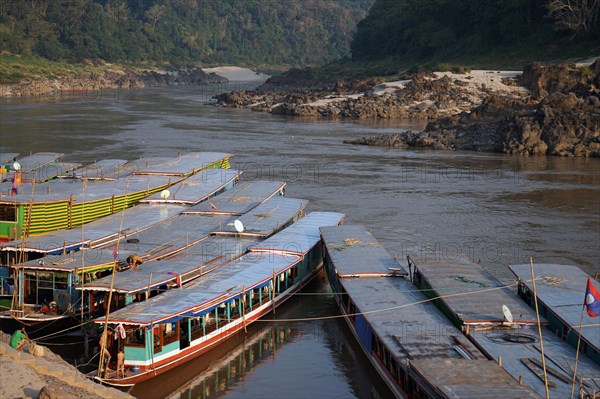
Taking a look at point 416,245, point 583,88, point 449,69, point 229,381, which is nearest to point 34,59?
point 449,69

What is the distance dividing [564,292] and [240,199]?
14.5 meters

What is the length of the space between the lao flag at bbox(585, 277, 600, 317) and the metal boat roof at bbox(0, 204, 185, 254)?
1429 cm

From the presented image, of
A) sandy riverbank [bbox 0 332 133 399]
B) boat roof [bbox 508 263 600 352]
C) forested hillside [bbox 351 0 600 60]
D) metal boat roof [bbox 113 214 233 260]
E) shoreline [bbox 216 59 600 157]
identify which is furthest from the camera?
forested hillside [bbox 351 0 600 60]

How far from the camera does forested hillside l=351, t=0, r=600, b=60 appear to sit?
86.8 meters

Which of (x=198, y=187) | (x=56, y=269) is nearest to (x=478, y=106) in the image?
(x=198, y=187)

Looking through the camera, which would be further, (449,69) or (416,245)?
(449,69)

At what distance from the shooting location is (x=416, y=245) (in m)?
31.7

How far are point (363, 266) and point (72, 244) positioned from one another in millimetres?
8453

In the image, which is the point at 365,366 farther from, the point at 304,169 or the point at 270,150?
the point at 270,150

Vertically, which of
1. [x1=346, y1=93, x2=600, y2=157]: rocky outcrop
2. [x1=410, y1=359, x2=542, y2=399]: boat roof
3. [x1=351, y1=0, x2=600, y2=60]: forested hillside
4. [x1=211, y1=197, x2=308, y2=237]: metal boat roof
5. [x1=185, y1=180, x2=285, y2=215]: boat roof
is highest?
[x1=351, y1=0, x2=600, y2=60]: forested hillside

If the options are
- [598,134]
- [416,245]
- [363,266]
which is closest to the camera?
[363,266]

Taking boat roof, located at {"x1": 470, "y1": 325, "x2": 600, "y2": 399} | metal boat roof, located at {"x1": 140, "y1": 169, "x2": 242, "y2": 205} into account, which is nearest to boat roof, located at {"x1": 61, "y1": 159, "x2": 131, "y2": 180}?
metal boat roof, located at {"x1": 140, "y1": 169, "x2": 242, "y2": 205}

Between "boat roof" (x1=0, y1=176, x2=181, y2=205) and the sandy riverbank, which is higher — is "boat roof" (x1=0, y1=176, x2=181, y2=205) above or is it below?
above

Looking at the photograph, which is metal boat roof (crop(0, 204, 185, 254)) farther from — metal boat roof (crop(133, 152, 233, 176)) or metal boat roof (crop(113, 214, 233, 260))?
metal boat roof (crop(133, 152, 233, 176))
